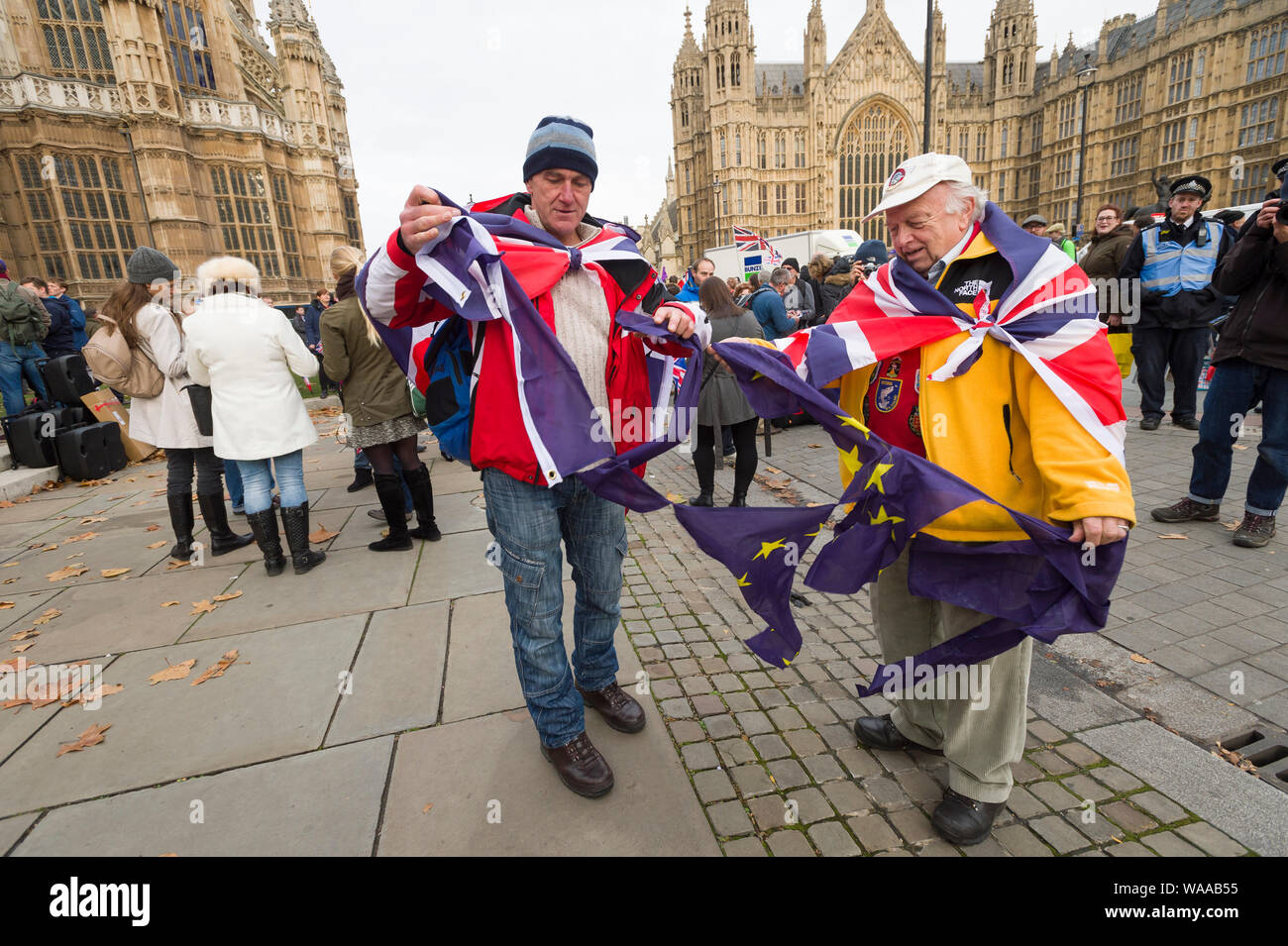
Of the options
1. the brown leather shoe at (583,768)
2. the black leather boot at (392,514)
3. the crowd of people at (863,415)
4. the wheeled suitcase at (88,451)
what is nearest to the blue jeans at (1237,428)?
the crowd of people at (863,415)

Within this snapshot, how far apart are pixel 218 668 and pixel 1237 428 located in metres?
7.00

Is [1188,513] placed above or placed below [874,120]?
below

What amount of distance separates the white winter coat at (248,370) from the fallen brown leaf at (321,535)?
1.24 metres

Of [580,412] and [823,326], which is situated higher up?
[823,326]

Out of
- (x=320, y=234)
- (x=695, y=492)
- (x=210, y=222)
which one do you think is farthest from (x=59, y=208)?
(x=695, y=492)

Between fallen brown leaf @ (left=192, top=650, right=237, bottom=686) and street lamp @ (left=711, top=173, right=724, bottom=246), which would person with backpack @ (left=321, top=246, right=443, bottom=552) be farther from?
street lamp @ (left=711, top=173, right=724, bottom=246)

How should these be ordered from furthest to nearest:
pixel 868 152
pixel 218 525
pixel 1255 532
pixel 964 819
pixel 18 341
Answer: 1. pixel 868 152
2. pixel 18 341
3. pixel 218 525
4. pixel 1255 532
5. pixel 964 819

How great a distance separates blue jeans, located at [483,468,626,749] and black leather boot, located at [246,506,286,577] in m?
3.16

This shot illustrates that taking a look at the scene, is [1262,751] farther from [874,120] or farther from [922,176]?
[874,120]

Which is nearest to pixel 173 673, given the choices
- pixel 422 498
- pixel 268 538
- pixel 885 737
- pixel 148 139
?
pixel 268 538

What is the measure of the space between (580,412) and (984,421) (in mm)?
1351

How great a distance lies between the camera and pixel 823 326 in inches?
90.8

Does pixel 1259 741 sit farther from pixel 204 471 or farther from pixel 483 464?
pixel 204 471

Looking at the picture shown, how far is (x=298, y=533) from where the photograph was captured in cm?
483
